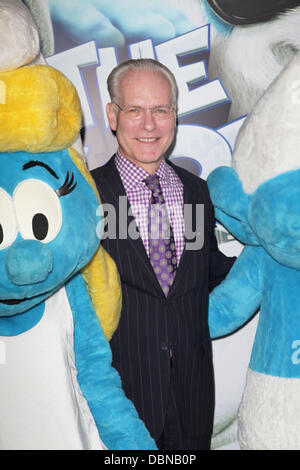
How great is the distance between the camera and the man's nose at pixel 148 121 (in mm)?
1962

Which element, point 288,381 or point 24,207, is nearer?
point 24,207

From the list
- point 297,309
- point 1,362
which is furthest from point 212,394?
point 1,362

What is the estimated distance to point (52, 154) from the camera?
1351 mm

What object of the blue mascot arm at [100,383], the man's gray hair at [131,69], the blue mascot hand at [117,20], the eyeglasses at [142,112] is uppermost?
the blue mascot hand at [117,20]

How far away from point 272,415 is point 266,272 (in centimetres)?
49

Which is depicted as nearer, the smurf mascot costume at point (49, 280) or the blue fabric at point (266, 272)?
the smurf mascot costume at point (49, 280)

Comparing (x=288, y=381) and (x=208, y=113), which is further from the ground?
(x=208, y=113)

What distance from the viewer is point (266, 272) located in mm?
1901

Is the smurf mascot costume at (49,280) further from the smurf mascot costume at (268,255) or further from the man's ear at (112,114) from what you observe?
the man's ear at (112,114)

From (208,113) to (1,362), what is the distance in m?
1.45

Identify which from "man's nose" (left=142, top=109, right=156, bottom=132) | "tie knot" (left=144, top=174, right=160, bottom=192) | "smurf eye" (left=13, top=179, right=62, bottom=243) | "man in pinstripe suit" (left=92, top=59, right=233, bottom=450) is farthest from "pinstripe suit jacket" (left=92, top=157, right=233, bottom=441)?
"smurf eye" (left=13, top=179, right=62, bottom=243)

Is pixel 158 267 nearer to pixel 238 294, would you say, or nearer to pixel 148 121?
pixel 238 294

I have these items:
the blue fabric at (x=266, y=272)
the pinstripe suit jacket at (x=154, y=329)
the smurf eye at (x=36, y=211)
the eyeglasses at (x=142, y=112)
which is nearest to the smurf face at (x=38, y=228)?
the smurf eye at (x=36, y=211)
